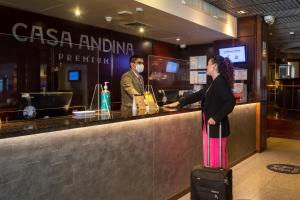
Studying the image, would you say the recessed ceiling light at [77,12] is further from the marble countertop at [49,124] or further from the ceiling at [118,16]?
the marble countertop at [49,124]

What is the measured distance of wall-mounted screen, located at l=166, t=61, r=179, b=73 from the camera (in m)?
4.62

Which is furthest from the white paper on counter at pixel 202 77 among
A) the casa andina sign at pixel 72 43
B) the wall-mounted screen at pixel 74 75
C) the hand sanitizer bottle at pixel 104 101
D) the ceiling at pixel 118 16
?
the hand sanitizer bottle at pixel 104 101

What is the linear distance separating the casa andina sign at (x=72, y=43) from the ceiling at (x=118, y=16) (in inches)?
11.0

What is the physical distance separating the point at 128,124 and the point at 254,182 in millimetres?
2384

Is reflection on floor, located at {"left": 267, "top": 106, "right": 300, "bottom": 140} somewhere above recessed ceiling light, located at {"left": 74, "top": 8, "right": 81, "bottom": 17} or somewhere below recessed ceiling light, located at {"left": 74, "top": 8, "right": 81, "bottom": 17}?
below

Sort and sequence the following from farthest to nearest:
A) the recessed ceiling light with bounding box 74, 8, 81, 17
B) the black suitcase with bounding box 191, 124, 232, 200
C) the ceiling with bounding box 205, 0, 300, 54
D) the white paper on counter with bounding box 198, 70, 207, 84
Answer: the white paper on counter with bounding box 198, 70, 207, 84 < the ceiling with bounding box 205, 0, 300, 54 < the recessed ceiling light with bounding box 74, 8, 81, 17 < the black suitcase with bounding box 191, 124, 232, 200

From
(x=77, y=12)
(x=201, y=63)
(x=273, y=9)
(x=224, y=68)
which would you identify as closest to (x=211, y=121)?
(x=224, y=68)

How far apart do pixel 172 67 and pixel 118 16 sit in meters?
1.24

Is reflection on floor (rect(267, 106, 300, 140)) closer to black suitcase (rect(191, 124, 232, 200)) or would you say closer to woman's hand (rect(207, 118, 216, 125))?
woman's hand (rect(207, 118, 216, 125))

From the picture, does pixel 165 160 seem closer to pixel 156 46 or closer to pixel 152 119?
pixel 152 119

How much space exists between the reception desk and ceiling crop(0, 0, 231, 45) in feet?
5.87

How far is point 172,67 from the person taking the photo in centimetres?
470

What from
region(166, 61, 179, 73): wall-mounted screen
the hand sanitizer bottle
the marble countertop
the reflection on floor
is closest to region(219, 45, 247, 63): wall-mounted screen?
region(166, 61, 179, 73): wall-mounted screen

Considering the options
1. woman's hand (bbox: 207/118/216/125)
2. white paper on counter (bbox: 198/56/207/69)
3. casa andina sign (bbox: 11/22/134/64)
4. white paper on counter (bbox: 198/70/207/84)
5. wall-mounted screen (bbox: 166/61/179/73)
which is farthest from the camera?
white paper on counter (bbox: 198/56/207/69)
